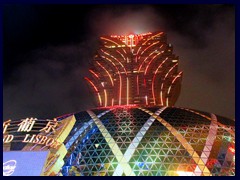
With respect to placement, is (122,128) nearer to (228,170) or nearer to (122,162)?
(122,162)

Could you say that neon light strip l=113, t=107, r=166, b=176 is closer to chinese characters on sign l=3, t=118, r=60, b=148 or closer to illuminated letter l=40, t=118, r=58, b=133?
chinese characters on sign l=3, t=118, r=60, b=148

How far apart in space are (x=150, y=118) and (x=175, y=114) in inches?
87.8

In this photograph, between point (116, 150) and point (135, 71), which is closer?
point (116, 150)

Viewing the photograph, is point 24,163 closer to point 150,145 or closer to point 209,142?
point 150,145

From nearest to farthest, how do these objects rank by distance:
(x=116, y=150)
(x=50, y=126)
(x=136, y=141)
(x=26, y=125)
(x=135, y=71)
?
(x=26, y=125) < (x=50, y=126) < (x=116, y=150) < (x=136, y=141) < (x=135, y=71)

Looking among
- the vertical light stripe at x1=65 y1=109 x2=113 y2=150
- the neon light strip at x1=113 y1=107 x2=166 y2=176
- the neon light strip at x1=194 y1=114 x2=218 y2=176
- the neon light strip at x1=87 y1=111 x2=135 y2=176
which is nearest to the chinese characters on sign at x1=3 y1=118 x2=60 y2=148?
the vertical light stripe at x1=65 y1=109 x2=113 y2=150

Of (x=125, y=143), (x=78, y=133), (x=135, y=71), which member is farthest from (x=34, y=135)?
(x=135, y=71)

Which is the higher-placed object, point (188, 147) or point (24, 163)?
point (188, 147)

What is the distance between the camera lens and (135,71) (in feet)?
178

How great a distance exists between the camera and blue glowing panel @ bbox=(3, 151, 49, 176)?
68.3 feet

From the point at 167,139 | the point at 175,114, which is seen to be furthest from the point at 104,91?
the point at 167,139

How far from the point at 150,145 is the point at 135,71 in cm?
2990

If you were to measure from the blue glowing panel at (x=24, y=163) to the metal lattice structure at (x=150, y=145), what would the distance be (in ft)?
9.47

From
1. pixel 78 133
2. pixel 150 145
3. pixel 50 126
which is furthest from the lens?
pixel 78 133
